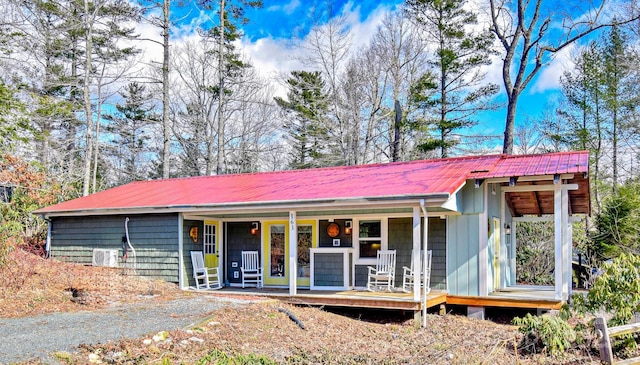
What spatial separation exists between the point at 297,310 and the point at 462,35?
1524cm

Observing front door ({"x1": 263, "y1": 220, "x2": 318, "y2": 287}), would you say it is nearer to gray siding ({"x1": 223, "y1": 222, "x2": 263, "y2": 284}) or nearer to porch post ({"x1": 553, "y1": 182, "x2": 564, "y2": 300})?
gray siding ({"x1": 223, "y1": 222, "x2": 263, "y2": 284})

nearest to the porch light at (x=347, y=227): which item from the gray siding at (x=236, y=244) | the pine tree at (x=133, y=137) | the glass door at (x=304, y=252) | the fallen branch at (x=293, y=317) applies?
the glass door at (x=304, y=252)

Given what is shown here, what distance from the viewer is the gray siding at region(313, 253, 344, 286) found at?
37.8 ft

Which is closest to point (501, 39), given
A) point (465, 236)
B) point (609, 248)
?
point (609, 248)

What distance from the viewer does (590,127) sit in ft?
71.6

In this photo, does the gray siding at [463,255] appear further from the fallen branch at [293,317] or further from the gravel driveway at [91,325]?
the gravel driveway at [91,325]

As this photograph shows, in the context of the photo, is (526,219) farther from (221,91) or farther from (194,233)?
(221,91)

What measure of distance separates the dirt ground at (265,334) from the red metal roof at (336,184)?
204 cm

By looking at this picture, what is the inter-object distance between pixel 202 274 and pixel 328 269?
10.1ft

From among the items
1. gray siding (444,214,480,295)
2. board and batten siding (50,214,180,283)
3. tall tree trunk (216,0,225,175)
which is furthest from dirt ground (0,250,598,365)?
tall tree trunk (216,0,225,175)

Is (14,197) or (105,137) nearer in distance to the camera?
(14,197)

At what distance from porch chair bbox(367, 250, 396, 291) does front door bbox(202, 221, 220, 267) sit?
13.3 ft

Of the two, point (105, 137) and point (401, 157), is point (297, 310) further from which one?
point (105, 137)

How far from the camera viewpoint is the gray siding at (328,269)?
1152 cm
